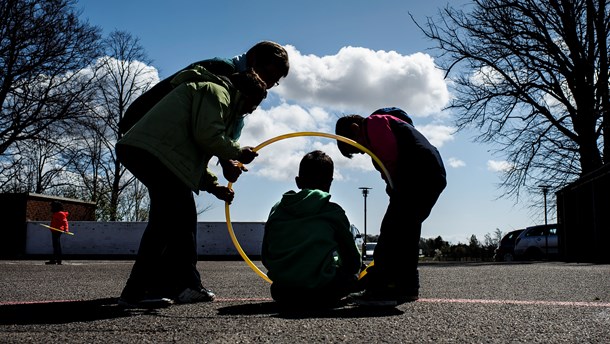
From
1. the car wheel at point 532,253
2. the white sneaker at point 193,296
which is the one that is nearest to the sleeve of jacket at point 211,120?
the white sneaker at point 193,296

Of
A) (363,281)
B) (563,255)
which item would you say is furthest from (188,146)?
(563,255)

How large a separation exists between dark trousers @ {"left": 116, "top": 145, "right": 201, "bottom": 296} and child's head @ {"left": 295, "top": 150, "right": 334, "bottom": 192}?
32.0 inches

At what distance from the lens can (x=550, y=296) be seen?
5.08 m

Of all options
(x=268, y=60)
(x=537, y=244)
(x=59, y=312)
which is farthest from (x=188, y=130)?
(x=537, y=244)

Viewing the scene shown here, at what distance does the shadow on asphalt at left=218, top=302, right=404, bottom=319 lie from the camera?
11.7ft

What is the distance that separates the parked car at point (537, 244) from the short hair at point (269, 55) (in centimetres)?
2232

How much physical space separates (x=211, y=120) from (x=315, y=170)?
0.91 metres

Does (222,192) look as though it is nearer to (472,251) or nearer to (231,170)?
(231,170)

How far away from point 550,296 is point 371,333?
8.95 feet

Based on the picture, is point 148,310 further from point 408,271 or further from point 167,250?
point 408,271

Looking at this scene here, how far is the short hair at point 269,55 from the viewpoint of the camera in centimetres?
444

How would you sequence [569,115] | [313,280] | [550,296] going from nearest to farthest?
1. [313,280]
2. [550,296]
3. [569,115]

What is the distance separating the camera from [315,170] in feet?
14.7

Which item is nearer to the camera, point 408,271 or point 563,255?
point 408,271
